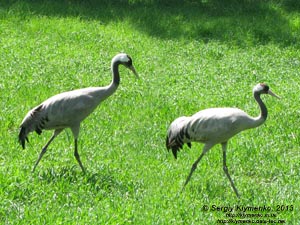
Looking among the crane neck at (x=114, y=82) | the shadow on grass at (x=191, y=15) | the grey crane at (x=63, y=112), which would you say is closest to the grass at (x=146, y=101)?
the shadow on grass at (x=191, y=15)

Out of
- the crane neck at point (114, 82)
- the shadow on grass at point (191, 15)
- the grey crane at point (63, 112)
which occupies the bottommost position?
the shadow on grass at point (191, 15)

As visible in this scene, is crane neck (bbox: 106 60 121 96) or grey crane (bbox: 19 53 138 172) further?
crane neck (bbox: 106 60 121 96)

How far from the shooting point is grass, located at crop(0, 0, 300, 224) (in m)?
6.61

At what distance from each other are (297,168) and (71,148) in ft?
9.66

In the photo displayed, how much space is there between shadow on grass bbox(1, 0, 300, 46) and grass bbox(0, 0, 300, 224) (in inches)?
1.8

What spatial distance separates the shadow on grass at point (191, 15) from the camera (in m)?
17.2

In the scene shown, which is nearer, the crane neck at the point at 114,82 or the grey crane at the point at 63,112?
the grey crane at the point at 63,112

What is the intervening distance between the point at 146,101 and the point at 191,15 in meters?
9.14

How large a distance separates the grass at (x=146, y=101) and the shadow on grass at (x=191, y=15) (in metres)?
0.05

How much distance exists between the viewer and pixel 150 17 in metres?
18.9

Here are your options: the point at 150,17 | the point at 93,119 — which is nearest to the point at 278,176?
the point at 93,119

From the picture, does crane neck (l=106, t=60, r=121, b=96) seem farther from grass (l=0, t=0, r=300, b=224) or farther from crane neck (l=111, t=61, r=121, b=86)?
grass (l=0, t=0, r=300, b=224)

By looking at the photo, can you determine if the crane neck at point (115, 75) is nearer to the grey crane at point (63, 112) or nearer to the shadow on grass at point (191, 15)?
the grey crane at point (63, 112)

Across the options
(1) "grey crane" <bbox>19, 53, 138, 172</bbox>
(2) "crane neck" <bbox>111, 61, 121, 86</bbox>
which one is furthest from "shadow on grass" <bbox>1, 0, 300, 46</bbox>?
(1) "grey crane" <bbox>19, 53, 138, 172</bbox>
